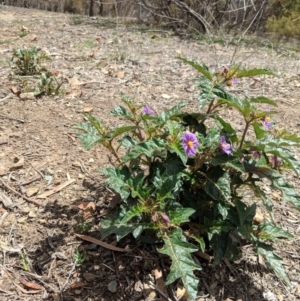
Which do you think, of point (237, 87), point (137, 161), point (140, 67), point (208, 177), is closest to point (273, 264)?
point (208, 177)

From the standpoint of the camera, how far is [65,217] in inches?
80.2

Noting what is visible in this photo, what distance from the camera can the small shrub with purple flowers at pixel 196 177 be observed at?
1.53 metres

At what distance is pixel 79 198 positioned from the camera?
214cm

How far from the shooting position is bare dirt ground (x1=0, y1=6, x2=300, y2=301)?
1798mm

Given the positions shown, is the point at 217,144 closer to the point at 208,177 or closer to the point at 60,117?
the point at 208,177

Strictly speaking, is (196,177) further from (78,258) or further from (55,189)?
(55,189)

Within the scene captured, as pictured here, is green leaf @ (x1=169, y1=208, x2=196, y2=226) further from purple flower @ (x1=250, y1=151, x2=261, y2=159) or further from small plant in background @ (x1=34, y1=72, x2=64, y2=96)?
small plant in background @ (x1=34, y1=72, x2=64, y2=96)

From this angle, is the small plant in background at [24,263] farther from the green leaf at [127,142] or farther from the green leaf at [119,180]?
the green leaf at [127,142]

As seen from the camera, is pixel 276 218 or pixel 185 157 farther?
pixel 276 218

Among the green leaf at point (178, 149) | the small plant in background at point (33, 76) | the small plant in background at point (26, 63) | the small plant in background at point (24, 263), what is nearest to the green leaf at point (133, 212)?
Result: the green leaf at point (178, 149)

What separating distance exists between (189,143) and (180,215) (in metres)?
0.28

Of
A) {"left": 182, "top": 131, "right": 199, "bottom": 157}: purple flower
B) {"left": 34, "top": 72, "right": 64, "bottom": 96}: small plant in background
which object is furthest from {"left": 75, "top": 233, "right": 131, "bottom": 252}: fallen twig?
{"left": 34, "top": 72, "right": 64, "bottom": 96}: small plant in background

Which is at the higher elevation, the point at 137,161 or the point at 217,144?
the point at 217,144

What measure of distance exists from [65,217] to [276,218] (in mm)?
1119
